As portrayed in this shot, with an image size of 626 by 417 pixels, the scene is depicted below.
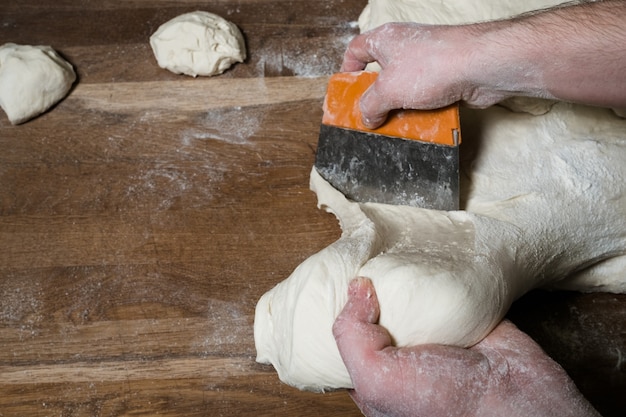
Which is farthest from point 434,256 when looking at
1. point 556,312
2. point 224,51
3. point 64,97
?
point 64,97

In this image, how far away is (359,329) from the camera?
3.66ft

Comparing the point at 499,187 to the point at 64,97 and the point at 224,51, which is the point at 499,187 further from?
the point at 64,97

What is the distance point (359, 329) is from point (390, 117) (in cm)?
49

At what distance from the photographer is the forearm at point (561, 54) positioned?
45.7 inches

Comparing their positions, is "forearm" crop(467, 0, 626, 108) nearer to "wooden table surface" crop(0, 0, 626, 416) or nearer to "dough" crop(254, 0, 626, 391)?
"dough" crop(254, 0, 626, 391)

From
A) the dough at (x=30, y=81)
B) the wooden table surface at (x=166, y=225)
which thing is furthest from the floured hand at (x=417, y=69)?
the dough at (x=30, y=81)

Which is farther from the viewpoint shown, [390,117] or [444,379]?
[390,117]

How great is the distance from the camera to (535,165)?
4.97ft

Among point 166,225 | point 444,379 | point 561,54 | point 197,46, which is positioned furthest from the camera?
point 197,46

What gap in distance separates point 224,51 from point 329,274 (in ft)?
3.13

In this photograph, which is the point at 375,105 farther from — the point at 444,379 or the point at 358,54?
the point at 444,379

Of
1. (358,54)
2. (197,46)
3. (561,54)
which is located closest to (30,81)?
(197,46)

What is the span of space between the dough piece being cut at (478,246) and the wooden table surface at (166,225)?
0.19 m

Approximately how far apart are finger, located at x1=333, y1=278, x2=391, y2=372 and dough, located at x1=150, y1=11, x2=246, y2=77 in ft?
3.21
